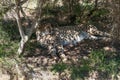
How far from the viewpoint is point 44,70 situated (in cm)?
711

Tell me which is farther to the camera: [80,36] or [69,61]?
[80,36]

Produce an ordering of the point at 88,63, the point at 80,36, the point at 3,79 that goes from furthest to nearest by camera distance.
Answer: the point at 80,36
the point at 88,63
the point at 3,79

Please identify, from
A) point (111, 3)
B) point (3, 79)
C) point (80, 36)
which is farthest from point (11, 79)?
point (111, 3)

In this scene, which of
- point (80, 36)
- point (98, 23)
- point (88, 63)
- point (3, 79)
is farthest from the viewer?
point (98, 23)

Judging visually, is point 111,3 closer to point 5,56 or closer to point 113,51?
point 113,51

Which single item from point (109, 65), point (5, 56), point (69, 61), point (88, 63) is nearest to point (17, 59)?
point (5, 56)

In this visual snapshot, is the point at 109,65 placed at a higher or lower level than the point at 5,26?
lower

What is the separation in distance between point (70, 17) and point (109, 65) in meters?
2.09

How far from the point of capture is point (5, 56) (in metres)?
7.32

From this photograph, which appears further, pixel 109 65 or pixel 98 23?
pixel 98 23

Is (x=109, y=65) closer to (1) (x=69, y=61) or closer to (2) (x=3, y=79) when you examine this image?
(1) (x=69, y=61)

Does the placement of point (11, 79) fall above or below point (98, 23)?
below

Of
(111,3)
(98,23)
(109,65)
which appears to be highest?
(111,3)

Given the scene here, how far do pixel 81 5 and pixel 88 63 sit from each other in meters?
2.07
